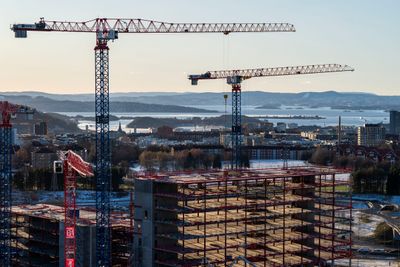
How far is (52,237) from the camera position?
34.8 metres

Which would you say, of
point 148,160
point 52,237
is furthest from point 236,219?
point 148,160

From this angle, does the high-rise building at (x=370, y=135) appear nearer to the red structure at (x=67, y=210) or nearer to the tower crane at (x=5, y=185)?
the tower crane at (x=5, y=185)

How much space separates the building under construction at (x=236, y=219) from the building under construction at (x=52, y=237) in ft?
9.27

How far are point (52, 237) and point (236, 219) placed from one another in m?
8.18

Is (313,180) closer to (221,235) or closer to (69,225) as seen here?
(221,235)

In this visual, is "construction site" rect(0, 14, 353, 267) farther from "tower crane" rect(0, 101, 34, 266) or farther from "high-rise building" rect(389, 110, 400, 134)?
"high-rise building" rect(389, 110, 400, 134)

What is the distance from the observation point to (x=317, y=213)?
35.1m

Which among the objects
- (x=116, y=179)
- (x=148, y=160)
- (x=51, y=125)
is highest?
(x=51, y=125)

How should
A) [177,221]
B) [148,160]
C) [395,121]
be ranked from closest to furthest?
[177,221] → [148,160] → [395,121]

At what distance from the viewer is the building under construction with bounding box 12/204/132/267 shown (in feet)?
109

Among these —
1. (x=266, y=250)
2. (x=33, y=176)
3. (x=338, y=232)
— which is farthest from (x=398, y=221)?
(x=33, y=176)

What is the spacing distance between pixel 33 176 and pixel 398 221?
27.6m

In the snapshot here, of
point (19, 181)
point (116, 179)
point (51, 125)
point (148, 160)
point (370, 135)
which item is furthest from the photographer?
point (51, 125)

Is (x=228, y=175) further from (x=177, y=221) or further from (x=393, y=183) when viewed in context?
(x=393, y=183)
